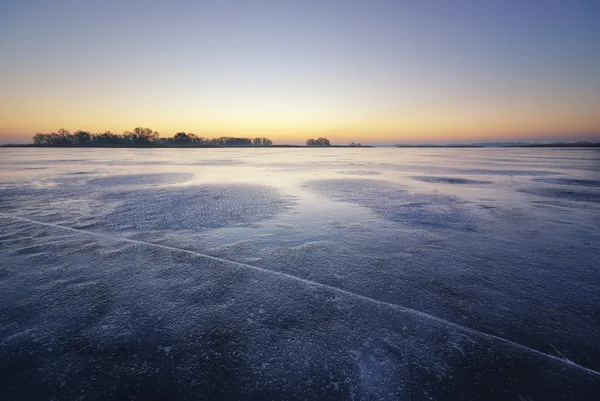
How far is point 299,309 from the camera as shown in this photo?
2971mm

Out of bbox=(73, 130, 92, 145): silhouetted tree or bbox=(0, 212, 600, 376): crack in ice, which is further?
bbox=(73, 130, 92, 145): silhouetted tree

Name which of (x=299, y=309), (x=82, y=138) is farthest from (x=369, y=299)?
(x=82, y=138)

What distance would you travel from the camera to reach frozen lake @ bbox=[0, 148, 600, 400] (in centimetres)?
207

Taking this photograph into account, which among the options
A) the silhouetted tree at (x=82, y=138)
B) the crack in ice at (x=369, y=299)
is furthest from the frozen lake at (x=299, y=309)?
the silhouetted tree at (x=82, y=138)

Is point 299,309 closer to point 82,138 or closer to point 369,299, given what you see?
point 369,299

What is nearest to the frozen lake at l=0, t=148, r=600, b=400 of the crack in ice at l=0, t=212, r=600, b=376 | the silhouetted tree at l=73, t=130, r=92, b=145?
the crack in ice at l=0, t=212, r=600, b=376

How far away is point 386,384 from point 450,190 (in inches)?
431

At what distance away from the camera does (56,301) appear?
3080 millimetres

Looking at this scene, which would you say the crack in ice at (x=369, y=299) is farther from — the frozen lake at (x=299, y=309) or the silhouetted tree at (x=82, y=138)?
the silhouetted tree at (x=82, y=138)

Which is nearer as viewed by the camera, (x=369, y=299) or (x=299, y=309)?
(x=299, y=309)

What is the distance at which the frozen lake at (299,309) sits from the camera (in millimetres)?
Answer: 2074

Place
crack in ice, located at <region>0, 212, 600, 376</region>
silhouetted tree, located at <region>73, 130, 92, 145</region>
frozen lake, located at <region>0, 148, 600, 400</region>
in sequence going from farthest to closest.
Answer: silhouetted tree, located at <region>73, 130, 92, 145</region>
crack in ice, located at <region>0, 212, 600, 376</region>
frozen lake, located at <region>0, 148, 600, 400</region>

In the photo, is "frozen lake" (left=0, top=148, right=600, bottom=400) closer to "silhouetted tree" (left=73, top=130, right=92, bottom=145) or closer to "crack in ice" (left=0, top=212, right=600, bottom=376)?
"crack in ice" (left=0, top=212, right=600, bottom=376)

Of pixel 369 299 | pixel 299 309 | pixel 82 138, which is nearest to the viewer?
pixel 299 309
